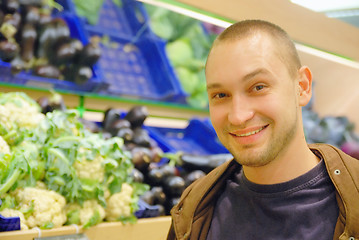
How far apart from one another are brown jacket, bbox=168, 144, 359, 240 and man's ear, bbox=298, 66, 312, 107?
167 millimetres

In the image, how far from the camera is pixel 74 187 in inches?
66.5

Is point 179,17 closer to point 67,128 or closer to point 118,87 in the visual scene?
point 118,87

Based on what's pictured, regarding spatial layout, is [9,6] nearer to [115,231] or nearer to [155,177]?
[155,177]

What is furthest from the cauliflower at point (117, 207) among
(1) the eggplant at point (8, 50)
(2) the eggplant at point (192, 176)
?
(1) the eggplant at point (8, 50)

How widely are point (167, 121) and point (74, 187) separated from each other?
178cm

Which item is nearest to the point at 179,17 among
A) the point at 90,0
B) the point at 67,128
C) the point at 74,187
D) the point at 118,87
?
the point at 90,0

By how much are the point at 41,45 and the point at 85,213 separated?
123 cm

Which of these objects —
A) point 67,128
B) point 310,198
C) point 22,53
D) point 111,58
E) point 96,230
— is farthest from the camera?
point 111,58

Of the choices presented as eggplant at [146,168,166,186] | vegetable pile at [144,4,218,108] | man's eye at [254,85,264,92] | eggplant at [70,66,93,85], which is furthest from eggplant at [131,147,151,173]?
man's eye at [254,85,264,92]

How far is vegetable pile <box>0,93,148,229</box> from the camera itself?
5.05 ft

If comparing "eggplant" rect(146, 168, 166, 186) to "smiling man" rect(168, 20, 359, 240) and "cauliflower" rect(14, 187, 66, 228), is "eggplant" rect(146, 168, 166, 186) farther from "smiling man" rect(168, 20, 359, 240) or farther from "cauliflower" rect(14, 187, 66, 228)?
"smiling man" rect(168, 20, 359, 240)

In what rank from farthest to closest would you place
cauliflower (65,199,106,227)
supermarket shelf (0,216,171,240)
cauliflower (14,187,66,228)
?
cauliflower (65,199,106,227)
cauliflower (14,187,66,228)
supermarket shelf (0,216,171,240)

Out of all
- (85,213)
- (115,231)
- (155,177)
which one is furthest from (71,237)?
(155,177)

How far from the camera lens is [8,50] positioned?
221 cm
